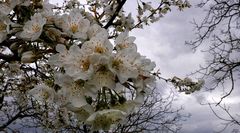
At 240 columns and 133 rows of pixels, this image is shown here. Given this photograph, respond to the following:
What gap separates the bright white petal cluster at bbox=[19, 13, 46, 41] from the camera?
1785mm

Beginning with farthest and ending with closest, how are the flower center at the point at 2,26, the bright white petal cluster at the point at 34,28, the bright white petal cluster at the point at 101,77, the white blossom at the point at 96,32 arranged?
the flower center at the point at 2,26
the bright white petal cluster at the point at 34,28
the white blossom at the point at 96,32
the bright white petal cluster at the point at 101,77

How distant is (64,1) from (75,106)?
5.50 meters

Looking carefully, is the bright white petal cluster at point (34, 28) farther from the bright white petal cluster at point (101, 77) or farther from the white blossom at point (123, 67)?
the white blossom at point (123, 67)

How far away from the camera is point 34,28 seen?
1808mm

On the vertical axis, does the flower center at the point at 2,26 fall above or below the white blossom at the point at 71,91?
above

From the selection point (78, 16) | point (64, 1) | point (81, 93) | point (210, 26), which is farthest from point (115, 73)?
point (210, 26)

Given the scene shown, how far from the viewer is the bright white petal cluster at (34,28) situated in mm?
1785

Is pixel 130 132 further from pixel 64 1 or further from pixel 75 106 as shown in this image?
pixel 75 106

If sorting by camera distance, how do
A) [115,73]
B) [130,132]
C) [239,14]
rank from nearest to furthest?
Answer: [115,73] < [239,14] < [130,132]

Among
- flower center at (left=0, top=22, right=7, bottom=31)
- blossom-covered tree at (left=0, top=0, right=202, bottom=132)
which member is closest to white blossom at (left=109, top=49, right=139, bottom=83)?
blossom-covered tree at (left=0, top=0, right=202, bottom=132)

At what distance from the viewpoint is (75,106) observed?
1542 millimetres

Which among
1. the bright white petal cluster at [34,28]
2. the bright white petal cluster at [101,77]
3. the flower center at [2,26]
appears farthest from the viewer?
the flower center at [2,26]

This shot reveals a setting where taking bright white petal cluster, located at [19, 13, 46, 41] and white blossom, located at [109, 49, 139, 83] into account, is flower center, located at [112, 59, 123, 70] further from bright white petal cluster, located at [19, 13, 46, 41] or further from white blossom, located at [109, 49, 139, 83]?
bright white petal cluster, located at [19, 13, 46, 41]

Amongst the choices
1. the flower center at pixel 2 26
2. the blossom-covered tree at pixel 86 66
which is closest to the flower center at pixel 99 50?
the blossom-covered tree at pixel 86 66
